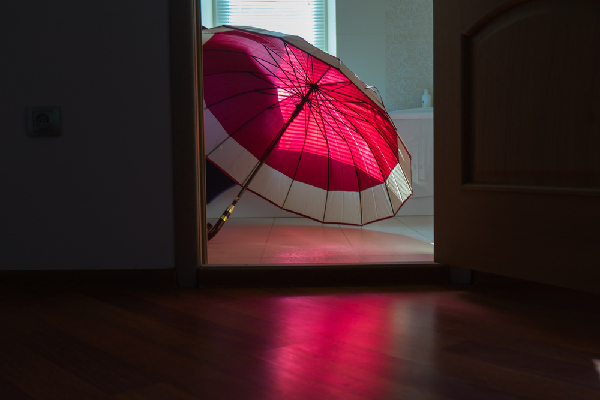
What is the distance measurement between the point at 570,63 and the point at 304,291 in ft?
2.94

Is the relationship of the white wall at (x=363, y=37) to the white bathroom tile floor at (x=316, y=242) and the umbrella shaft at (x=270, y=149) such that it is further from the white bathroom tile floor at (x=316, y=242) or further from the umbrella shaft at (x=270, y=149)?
the umbrella shaft at (x=270, y=149)

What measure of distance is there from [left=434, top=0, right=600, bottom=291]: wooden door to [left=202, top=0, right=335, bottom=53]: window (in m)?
2.13

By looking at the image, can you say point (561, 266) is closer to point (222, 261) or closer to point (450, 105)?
point (450, 105)

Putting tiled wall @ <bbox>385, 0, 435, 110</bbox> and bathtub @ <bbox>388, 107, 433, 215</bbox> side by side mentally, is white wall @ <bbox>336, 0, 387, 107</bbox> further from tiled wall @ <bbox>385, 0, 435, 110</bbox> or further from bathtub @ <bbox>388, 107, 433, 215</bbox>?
bathtub @ <bbox>388, 107, 433, 215</bbox>

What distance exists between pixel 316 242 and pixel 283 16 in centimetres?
192

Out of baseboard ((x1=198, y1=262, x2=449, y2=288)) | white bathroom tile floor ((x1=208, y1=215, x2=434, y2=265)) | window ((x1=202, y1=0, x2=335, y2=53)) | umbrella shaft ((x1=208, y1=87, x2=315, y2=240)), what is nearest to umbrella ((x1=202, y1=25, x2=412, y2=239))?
umbrella shaft ((x1=208, y1=87, x2=315, y2=240))

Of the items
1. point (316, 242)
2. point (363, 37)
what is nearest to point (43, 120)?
point (316, 242)

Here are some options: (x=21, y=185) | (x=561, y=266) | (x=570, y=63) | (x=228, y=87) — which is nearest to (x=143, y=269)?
(x=21, y=185)

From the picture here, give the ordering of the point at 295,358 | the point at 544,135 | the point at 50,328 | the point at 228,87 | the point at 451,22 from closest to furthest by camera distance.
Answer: the point at 295,358 → the point at 50,328 → the point at 544,135 → the point at 451,22 → the point at 228,87

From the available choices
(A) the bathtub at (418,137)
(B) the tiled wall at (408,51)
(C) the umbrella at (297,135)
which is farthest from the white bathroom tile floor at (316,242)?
(B) the tiled wall at (408,51)

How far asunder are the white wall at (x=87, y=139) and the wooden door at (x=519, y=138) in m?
0.81

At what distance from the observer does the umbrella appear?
222 centimetres

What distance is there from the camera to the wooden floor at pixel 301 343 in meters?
0.93

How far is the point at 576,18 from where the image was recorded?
1283mm
